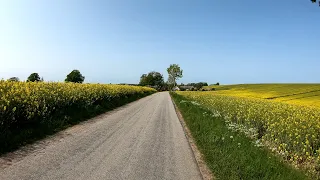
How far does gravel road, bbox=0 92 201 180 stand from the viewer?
6750 millimetres

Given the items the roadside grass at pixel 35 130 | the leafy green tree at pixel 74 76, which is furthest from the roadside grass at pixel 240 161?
the leafy green tree at pixel 74 76

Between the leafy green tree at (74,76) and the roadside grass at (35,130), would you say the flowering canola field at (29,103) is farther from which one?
the leafy green tree at (74,76)

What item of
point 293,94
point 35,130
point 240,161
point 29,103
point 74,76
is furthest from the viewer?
point 74,76

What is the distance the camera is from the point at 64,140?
10.4 meters

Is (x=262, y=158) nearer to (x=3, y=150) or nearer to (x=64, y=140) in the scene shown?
(x=64, y=140)

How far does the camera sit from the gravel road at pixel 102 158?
6.75 meters

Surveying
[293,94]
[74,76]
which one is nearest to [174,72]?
[74,76]

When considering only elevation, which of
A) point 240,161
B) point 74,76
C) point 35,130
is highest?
point 74,76

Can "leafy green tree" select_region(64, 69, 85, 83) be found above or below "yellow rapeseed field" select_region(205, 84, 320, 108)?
above

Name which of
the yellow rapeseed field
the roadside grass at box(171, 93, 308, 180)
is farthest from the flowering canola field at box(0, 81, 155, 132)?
the yellow rapeseed field

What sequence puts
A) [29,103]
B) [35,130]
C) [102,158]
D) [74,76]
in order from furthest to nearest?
Result: 1. [74,76]
2. [29,103]
3. [35,130]
4. [102,158]

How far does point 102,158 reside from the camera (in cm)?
812

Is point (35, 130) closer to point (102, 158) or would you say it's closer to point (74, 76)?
point (102, 158)

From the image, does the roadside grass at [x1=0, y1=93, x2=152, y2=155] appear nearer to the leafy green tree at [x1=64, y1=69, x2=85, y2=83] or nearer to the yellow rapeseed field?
the yellow rapeseed field
